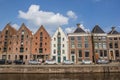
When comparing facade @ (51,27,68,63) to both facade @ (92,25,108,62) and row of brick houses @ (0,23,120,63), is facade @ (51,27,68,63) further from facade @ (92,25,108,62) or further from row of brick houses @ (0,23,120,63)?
facade @ (92,25,108,62)

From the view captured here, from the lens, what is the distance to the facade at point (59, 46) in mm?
64312

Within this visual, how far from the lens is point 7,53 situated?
6475 centimetres

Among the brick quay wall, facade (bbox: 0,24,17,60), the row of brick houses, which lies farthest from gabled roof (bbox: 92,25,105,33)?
facade (bbox: 0,24,17,60)

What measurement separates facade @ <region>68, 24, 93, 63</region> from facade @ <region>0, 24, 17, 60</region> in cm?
2206

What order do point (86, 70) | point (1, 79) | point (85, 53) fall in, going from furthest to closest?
point (85, 53), point (86, 70), point (1, 79)

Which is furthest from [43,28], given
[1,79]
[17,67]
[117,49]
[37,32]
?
[1,79]

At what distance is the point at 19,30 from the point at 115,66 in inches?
1488

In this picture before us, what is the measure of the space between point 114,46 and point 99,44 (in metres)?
5.51

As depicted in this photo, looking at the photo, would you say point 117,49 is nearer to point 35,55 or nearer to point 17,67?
point 35,55

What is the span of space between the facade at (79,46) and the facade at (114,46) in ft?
23.4

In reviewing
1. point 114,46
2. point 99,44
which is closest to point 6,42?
point 99,44

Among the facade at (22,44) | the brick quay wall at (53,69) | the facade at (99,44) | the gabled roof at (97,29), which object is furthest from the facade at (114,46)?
the facade at (22,44)

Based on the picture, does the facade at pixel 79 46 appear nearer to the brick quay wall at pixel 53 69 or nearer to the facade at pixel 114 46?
the facade at pixel 114 46

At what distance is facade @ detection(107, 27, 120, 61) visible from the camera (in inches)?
2510
